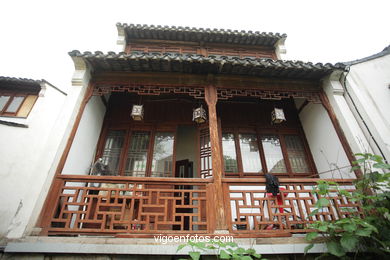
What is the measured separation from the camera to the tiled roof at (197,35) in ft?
22.8

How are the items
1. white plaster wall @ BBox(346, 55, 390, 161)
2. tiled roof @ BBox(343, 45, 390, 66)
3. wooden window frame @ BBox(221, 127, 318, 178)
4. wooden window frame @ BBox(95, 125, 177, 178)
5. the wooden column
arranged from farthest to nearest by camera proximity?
wooden window frame @ BBox(221, 127, 318, 178), wooden window frame @ BBox(95, 125, 177, 178), tiled roof @ BBox(343, 45, 390, 66), white plaster wall @ BBox(346, 55, 390, 161), the wooden column

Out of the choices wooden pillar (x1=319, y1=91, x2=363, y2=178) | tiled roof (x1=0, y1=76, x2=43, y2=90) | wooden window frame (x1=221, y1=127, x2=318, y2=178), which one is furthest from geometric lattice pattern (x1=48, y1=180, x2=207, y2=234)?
tiled roof (x1=0, y1=76, x2=43, y2=90)

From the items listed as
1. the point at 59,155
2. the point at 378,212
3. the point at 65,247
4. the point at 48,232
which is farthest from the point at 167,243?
the point at 378,212

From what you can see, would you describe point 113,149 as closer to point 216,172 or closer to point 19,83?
point 216,172

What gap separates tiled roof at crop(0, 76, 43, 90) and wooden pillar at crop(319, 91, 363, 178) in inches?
310

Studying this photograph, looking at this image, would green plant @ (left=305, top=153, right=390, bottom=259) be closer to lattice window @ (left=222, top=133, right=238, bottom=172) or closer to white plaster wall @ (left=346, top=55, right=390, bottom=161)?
white plaster wall @ (left=346, top=55, right=390, bottom=161)

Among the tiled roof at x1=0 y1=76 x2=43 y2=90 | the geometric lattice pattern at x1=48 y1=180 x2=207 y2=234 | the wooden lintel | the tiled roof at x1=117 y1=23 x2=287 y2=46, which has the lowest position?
the geometric lattice pattern at x1=48 y1=180 x2=207 y2=234

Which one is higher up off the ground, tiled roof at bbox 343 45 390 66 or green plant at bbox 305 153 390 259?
tiled roof at bbox 343 45 390 66

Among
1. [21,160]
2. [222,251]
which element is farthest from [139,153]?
[222,251]

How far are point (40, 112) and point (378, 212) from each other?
7.60 m

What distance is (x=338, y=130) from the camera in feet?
14.2

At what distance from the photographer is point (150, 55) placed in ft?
13.7

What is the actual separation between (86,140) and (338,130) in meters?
5.97

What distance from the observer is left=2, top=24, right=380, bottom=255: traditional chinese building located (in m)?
3.14
